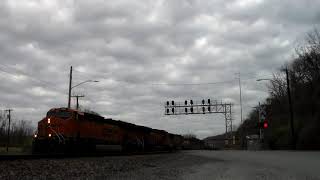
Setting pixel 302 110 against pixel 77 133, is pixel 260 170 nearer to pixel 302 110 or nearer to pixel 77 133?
pixel 77 133

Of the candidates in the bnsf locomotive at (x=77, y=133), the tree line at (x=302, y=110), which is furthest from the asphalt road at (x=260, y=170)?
the tree line at (x=302, y=110)

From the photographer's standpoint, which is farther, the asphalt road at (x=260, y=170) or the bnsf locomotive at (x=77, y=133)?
the bnsf locomotive at (x=77, y=133)

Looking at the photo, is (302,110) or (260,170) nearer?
(260,170)

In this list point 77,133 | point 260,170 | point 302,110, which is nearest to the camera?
point 260,170

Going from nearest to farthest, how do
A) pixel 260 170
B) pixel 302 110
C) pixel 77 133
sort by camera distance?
pixel 260 170 → pixel 77 133 → pixel 302 110

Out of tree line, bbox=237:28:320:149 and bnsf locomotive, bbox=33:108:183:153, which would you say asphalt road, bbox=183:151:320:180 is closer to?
bnsf locomotive, bbox=33:108:183:153

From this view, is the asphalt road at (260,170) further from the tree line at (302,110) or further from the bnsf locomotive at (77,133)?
the tree line at (302,110)

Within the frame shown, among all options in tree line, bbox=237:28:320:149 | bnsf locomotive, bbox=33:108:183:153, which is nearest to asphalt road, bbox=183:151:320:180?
bnsf locomotive, bbox=33:108:183:153

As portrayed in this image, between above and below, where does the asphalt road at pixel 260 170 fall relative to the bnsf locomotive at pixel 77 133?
below

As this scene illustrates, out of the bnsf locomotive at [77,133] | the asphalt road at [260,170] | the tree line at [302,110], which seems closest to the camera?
the asphalt road at [260,170]

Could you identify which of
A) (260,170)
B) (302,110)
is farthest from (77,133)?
(302,110)

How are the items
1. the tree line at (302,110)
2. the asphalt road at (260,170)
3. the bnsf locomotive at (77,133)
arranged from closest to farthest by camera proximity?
1. the asphalt road at (260,170)
2. the bnsf locomotive at (77,133)
3. the tree line at (302,110)

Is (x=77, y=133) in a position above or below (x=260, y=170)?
above

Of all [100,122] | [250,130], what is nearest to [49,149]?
[100,122]
